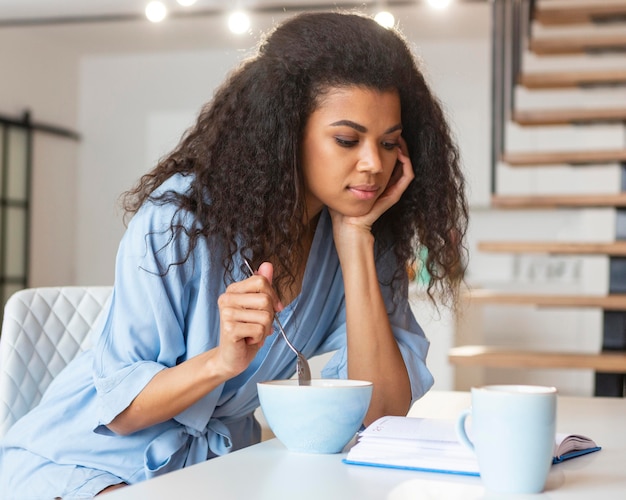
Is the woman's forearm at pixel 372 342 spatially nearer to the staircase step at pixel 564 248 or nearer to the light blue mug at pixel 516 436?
the light blue mug at pixel 516 436

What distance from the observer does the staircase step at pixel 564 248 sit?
396cm

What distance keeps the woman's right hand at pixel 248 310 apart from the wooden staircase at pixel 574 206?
9.03 ft

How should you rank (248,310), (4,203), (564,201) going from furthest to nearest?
(4,203), (564,201), (248,310)

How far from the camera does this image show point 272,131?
146 cm

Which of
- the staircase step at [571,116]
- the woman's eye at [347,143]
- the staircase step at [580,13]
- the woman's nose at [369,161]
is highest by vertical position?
A: the staircase step at [580,13]

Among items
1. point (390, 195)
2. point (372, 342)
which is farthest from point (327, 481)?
point (390, 195)

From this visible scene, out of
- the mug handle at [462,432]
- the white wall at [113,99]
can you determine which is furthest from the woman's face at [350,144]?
the white wall at [113,99]

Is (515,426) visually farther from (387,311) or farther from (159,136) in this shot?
(159,136)

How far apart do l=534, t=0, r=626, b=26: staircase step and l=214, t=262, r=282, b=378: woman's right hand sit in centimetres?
393

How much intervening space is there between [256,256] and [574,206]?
3.13 m

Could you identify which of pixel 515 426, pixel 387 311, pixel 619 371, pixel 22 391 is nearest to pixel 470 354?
pixel 619 371

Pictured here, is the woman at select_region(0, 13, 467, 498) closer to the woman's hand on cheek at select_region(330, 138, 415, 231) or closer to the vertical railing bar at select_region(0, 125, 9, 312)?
the woman's hand on cheek at select_region(330, 138, 415, 231)

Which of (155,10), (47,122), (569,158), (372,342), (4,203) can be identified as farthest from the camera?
(47,122)

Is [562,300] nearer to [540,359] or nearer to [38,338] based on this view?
[540,359]
